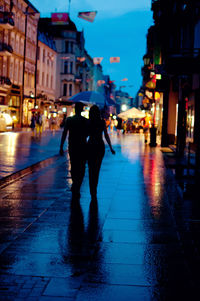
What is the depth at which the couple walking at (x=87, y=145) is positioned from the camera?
8.62 meters

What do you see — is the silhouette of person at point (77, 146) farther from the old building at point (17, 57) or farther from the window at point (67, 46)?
the window at point (67, 46)

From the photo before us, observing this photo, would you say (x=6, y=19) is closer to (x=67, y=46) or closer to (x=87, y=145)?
(x=67, y=46)

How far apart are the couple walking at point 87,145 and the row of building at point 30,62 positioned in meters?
25.2

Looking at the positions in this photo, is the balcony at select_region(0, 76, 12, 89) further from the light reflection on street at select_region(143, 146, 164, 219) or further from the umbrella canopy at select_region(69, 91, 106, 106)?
the light reflection on street at select_region(143, 146, 164, 219)

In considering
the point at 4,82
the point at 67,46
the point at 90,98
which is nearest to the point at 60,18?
the point at 90,98

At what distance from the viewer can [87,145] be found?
8688 mm

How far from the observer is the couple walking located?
339 inches

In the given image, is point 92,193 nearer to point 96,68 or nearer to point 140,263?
point 140,263

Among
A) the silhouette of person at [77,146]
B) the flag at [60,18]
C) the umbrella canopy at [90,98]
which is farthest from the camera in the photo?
the flag at [60,18]

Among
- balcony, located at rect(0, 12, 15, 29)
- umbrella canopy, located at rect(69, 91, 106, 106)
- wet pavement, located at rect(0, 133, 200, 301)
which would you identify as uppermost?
balcony, located at rect(0, 12, 15, 29)

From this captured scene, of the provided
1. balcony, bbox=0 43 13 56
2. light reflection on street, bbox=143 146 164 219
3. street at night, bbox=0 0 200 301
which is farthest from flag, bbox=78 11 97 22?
balcony, bbox=0 43 13 56

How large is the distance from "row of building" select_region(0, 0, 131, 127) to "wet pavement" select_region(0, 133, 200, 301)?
26140mm

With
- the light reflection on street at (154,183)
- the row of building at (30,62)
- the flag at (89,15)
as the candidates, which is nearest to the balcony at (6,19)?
the row of building at (30,62)

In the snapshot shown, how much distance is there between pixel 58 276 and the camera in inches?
168
